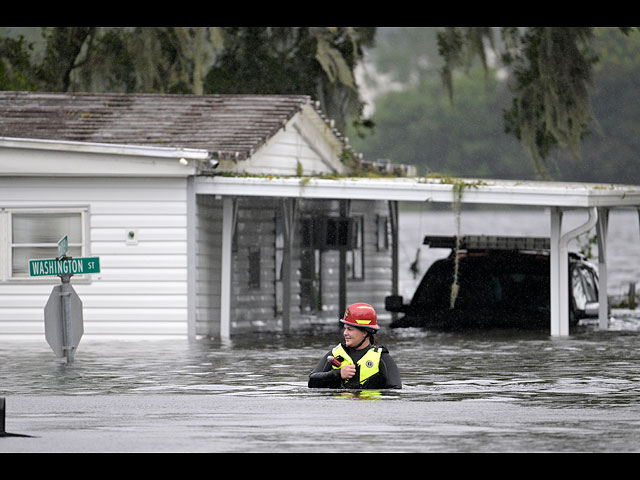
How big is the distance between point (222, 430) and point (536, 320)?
1635 centimetres

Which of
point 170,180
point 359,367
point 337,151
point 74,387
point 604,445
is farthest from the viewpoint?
point 337,151

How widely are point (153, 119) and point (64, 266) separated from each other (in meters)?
7.71

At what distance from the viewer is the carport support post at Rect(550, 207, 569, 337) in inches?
944

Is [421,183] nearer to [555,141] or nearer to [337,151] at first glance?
[337,151]

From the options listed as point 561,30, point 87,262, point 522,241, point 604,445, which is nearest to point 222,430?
point 604,445

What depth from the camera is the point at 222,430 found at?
11.2 meters

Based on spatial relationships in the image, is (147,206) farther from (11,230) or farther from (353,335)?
(353,335)

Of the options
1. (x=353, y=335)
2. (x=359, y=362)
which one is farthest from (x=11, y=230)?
(x=353, y=335)

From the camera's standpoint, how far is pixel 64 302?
61.0ft

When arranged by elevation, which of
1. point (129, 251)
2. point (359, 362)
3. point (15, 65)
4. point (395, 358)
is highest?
Result: point (15, 65)

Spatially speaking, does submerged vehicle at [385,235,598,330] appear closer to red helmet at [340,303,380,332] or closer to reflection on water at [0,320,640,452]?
reflection on water at [0,320,640,452]

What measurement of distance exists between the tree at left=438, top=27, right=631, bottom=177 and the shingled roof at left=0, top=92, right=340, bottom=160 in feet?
23.4

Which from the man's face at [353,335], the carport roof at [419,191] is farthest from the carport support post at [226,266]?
the man's face at [353,335]

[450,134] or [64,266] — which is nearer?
[64,266]
